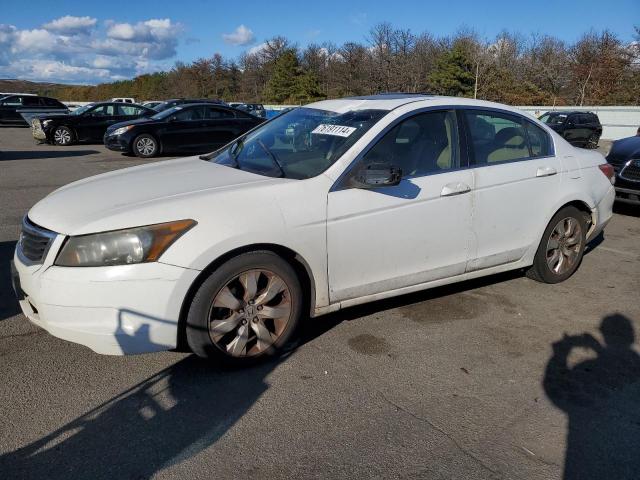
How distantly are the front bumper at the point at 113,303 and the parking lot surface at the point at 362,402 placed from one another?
1.11ft

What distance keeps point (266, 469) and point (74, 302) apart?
1.37 m

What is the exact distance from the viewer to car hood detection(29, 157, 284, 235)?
3027 mm

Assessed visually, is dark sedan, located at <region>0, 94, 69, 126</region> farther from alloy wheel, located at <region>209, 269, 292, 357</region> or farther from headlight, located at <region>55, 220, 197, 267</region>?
alloy wheel, located at <region>209, 269, 292, 357</region>

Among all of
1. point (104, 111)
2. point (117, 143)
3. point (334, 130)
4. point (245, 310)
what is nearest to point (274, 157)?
point (334, 130)

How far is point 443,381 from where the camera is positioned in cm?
330

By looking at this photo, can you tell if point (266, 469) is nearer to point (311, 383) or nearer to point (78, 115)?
point (311, 383)

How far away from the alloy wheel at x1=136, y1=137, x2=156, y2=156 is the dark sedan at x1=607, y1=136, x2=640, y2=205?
461 inches

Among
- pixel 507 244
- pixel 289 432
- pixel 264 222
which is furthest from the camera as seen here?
pixel 507 244

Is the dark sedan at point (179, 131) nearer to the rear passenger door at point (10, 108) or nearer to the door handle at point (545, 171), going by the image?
the door handle at point (545, 171)

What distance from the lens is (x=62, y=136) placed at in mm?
18859

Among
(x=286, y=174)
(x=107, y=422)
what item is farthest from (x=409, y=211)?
(x=107, y=422)

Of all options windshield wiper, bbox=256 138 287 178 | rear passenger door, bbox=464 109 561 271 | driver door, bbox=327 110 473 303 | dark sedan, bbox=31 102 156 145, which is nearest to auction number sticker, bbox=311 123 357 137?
driver door, bbox=327 110 473 303

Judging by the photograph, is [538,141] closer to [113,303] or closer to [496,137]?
[496,137]

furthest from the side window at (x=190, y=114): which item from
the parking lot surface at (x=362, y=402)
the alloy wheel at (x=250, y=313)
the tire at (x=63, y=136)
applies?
the alloy wheel at (x=250, y=313)
